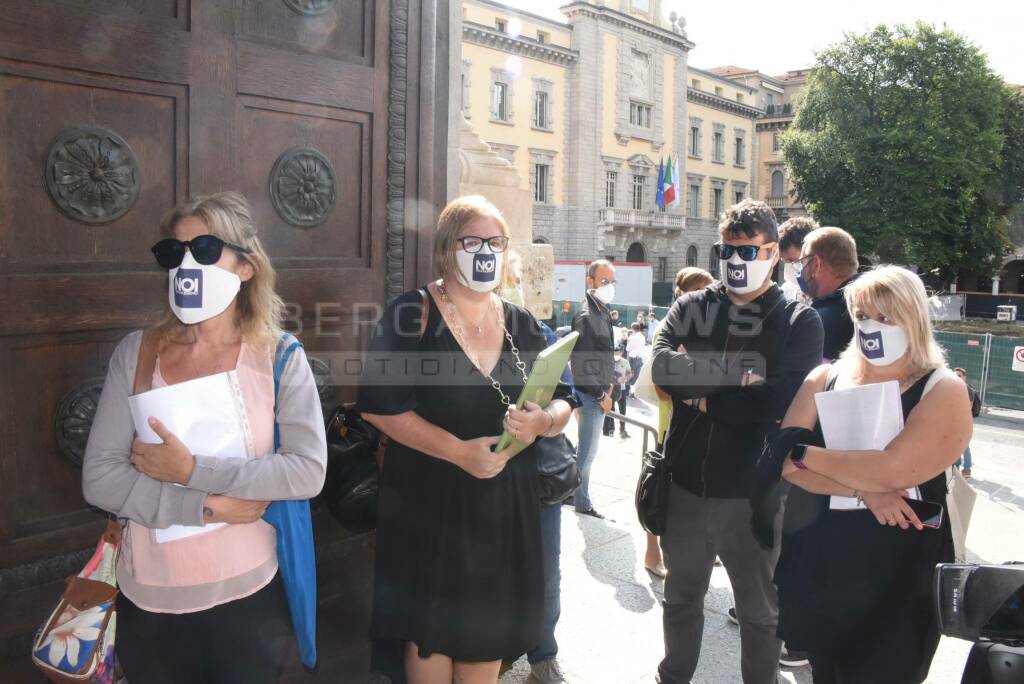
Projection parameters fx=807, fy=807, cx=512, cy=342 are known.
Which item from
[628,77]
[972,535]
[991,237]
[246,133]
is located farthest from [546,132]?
[246,133]

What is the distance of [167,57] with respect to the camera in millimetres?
2715

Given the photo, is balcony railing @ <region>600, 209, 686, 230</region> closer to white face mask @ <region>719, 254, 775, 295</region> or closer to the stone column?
the stone column

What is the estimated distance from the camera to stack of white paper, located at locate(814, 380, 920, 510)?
257cm

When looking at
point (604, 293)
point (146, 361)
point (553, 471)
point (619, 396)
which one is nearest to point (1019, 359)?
point (619, 396)

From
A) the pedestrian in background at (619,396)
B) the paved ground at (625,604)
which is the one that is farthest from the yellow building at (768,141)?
the paved ground at (625,604)

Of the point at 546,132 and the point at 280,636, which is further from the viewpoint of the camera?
the point at 546,132

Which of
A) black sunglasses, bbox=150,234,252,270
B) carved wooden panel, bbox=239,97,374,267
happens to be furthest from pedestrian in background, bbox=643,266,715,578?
black sunglasses, bbox=150,234,252,270

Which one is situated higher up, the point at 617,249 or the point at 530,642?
the point at 617,249

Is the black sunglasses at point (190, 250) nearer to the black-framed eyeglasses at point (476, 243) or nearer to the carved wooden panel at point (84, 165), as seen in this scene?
the carved wooden panel at point (84, 165)

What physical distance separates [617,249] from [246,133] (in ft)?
138

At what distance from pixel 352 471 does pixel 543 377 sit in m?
0.85

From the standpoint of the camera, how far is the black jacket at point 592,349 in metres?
5.84

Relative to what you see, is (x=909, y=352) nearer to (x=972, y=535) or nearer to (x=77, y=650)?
(x=77, y=650)

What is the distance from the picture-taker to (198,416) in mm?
2080
